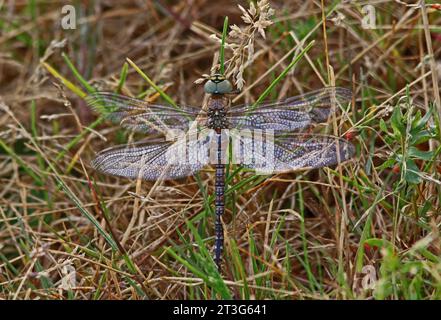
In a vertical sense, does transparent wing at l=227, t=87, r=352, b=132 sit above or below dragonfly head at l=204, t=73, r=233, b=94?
below

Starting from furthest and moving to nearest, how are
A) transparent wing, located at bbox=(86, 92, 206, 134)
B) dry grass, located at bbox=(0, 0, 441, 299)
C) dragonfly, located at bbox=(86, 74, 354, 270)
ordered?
transparent wing, located at bbox=(86, 92, 206, 134) < dragonfly, located at bbox=(86, 74, 354, 270) < dry grass, located at bbox=(0, 0, 441, 299)

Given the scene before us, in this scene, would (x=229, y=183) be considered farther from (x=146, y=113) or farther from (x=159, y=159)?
(x=146, y=113)

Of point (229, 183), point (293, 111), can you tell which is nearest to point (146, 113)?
point (229, 183)

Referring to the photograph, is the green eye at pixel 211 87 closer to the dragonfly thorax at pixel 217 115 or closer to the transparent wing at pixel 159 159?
the dragonfly thorax at pixel 217 115

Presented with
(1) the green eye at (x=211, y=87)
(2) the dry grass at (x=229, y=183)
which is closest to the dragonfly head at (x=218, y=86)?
(1) the green eye at (x=211, y=87)

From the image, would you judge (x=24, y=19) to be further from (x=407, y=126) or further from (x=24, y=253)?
(x=407, y=126)

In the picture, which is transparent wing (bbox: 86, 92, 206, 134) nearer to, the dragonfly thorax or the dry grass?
the dragonfly thorax

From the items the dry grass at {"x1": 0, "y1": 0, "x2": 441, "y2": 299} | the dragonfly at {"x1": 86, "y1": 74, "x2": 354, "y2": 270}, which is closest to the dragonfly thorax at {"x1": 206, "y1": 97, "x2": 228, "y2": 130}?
the dragonfly at {"x1": 86, "y1": 74, "x2": 354, "y2": 270}

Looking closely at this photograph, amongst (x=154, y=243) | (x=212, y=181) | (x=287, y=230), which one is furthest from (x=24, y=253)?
(x=287, y=230)
